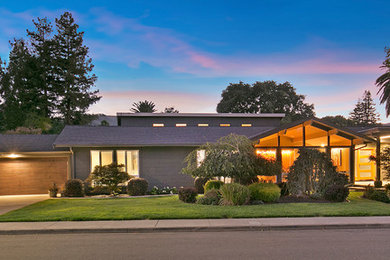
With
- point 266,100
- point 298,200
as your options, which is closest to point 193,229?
point 298,200

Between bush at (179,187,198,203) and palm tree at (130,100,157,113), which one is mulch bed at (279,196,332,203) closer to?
bush at (179,187,198,203)

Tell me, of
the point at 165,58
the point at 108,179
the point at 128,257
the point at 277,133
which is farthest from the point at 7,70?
the point at 128,257

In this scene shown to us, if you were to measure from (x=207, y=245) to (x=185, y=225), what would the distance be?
1.77m

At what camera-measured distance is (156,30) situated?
2433cm

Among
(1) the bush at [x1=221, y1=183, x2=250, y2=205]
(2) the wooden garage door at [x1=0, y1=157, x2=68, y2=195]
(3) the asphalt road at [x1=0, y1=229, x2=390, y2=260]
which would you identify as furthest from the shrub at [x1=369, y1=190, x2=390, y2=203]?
(2) the wooden garage door at [x1=0, y1=157, x2=68, y2=195]

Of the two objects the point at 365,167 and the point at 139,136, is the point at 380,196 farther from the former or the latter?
the point at 139,136

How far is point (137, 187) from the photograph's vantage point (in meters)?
16.6

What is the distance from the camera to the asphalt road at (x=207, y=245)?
6.57 metres

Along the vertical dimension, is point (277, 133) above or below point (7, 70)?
below

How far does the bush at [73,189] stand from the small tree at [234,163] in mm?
6157

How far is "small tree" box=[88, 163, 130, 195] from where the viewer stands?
15938mm

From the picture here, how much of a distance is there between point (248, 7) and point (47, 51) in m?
28.0

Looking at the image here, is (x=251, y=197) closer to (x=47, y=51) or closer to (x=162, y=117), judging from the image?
(x=162, y=117)

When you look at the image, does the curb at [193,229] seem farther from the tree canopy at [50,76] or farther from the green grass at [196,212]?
the tree canopy at [50,76]
